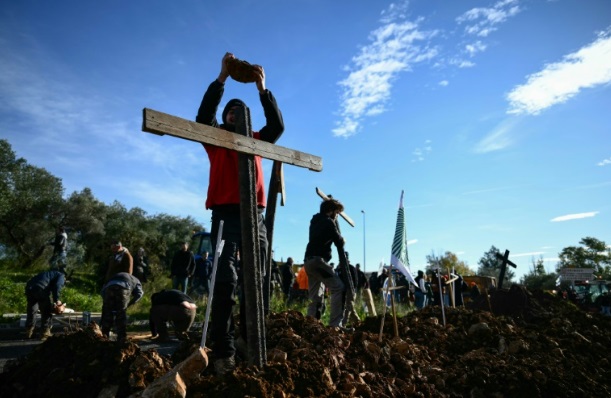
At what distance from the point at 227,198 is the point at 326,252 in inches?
131

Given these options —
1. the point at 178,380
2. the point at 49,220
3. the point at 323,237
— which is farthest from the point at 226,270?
the point at 49,220

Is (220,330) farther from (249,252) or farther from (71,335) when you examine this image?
(71,335)

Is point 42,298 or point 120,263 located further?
point 42,298

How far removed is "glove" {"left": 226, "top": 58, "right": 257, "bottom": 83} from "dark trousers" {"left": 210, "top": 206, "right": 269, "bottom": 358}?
103cm

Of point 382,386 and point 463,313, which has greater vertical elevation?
point 463,313

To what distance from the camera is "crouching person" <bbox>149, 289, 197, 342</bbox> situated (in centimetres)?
636

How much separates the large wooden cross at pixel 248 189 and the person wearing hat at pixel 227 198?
0.54 ft

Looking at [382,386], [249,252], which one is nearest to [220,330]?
[249,252]

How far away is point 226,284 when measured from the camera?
124 inches

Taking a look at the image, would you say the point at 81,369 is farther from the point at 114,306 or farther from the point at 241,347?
the point at 114,306

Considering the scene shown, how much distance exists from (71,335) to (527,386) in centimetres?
386

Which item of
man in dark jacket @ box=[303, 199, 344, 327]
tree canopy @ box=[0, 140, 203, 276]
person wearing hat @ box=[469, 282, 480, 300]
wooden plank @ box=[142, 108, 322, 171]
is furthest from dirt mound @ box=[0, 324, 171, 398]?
tree canopy @ box=[0, 140, 203, 276]

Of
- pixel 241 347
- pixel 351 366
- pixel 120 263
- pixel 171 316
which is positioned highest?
pixel 120 263

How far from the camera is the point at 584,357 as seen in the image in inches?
217
